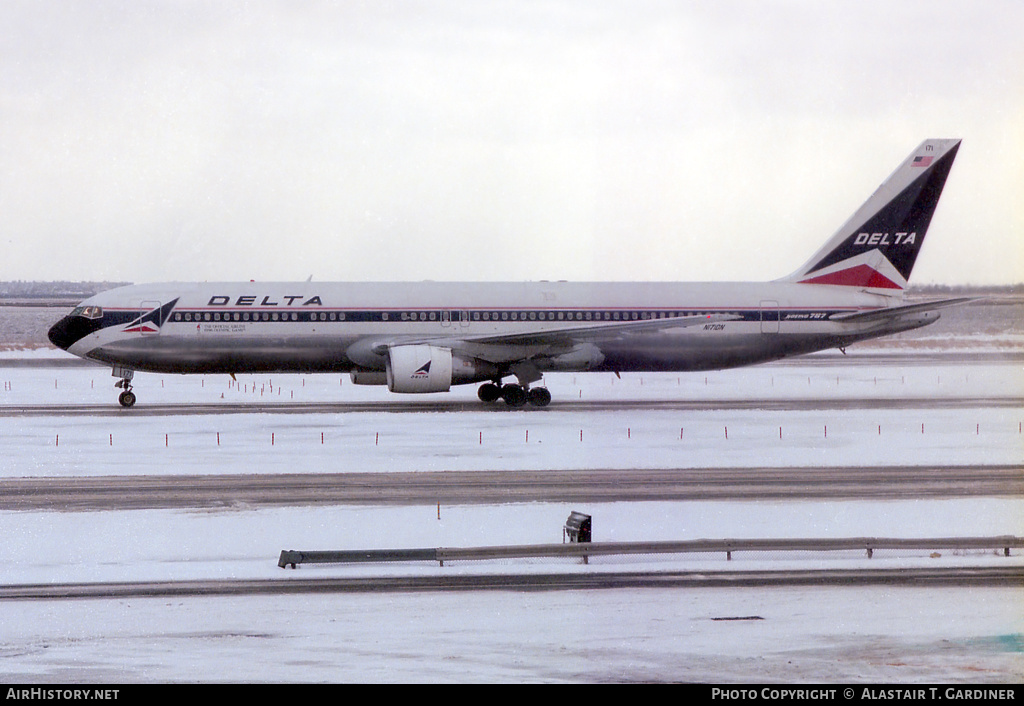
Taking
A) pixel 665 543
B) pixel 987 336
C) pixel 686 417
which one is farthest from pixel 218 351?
pixel 987 336

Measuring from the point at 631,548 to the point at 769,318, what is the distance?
90.7ft

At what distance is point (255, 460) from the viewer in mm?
29297

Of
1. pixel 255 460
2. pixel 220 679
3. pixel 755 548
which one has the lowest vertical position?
pixel 220 679

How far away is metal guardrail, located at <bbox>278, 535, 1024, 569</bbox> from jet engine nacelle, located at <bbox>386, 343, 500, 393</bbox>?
69.8 ft

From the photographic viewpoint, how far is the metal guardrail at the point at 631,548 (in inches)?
700

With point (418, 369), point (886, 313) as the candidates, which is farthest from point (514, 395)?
point (886, 313)

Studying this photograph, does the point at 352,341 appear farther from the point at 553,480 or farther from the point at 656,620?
the point at 656,620

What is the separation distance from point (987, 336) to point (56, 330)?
89.6 m

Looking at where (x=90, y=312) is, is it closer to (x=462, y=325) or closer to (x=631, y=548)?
(x=462, y=325)

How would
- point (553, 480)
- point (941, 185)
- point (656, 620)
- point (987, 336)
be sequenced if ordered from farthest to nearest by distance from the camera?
point (987, 336) → point (941, 185) → point (553, 480) → point (656, 620)

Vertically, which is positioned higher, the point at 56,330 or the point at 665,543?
the point at 56,330

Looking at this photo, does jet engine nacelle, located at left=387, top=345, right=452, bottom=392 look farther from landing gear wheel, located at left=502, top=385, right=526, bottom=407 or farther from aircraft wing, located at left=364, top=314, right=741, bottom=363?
landing gear wheel, located at left=502, top=385, right=526, bottom=407

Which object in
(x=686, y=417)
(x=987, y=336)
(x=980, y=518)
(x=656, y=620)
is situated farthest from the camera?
(x=987, y=336)

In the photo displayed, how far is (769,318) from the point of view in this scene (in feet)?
145
